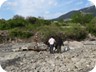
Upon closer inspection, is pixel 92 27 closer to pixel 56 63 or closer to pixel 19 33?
pixel 19 33

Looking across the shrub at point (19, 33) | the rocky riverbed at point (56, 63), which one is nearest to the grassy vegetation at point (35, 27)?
the shrub at point (19, 33)

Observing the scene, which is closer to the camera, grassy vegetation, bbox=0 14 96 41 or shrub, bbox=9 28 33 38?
grassy vegetation, bbox=0 14 96 41

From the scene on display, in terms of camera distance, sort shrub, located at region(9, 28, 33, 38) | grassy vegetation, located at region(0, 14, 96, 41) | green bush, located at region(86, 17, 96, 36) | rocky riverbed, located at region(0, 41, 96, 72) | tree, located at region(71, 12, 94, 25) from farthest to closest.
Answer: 1. shrub, located at region(9, 28, 33, 38)
2. green bush, located at region(86, 17, 96, 36)
3. tree, located at region(71, 12, 94, 25)
4. grassy vegetation, located at region(0, 14, 96, 41)
5. rocky riverbed, located at region(0, 41, 96, 72)

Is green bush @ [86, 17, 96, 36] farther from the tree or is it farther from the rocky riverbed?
the rocky riverbed

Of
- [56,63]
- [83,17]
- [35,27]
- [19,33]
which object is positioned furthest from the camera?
[83,17]

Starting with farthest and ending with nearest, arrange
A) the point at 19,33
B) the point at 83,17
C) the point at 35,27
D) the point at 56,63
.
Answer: the point at 83,17, the point at 35,27, the point at 19,33, the point at 56,63

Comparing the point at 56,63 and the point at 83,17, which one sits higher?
the point at 83,17

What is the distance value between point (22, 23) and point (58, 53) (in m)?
5.82

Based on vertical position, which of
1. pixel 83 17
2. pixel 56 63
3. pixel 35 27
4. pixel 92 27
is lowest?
pixel 56 63

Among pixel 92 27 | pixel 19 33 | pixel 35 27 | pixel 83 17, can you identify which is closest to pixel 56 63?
pixel 92 27

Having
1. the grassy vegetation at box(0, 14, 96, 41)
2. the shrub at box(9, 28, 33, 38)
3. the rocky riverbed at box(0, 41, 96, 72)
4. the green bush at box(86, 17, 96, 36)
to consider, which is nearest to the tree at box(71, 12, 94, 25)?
the grassy vegetation at box(0, 14, 96, 41)

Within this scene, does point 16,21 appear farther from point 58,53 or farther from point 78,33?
point 58,53

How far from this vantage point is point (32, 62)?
263 inches

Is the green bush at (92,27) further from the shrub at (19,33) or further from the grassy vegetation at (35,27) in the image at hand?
the shrub at (19,33)
